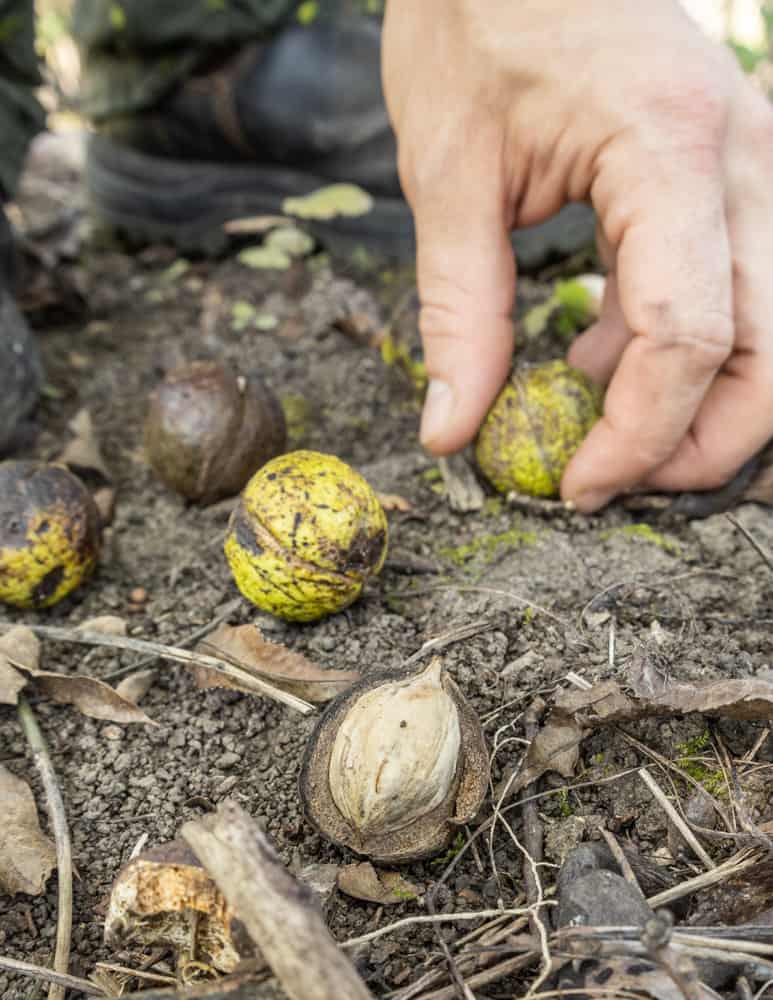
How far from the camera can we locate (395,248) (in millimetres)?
5430

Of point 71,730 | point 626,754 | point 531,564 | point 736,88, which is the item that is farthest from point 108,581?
point 736,88

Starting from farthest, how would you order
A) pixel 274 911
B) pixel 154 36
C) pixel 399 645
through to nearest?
1. pixel 154 36
2. pixel 399 645
3. pixel 274 911

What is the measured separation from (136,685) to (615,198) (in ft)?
7.31

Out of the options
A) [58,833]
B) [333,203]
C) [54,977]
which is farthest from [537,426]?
[333,203]

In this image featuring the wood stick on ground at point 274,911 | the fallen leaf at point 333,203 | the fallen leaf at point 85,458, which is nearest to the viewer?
the wood stick on ground at point 274,911

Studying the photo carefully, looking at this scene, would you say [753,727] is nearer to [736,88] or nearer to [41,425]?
[736,88]

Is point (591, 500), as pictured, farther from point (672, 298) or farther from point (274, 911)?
point (274, 911)

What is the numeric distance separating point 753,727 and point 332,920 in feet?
3.92

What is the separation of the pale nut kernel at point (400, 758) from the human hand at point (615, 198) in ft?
4.49

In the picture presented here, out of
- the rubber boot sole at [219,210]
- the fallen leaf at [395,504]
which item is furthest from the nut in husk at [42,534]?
the rubber boot sole at [219,210]

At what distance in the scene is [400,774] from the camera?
210cm

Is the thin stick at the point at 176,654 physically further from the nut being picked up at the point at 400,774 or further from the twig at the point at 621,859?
the twig at the point at 621,859

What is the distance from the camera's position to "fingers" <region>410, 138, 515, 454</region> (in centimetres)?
331

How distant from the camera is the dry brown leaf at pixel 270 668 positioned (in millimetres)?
2586
